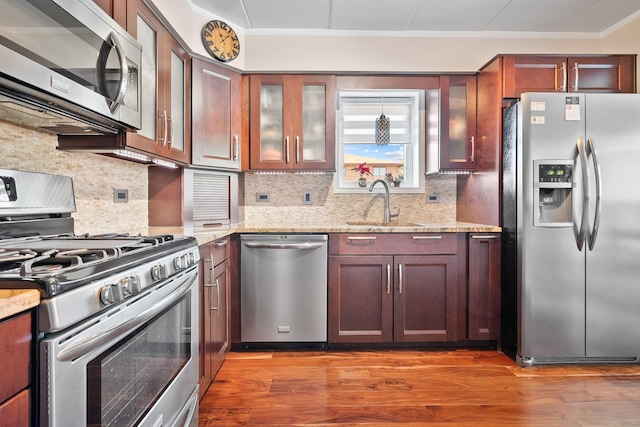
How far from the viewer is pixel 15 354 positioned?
0.69 m

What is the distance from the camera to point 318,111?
3.01 meters

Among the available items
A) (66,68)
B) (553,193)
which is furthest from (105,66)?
(553,193)

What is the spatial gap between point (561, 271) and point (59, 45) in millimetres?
2890

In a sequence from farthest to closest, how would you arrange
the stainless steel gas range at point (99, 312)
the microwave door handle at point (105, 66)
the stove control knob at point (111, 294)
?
the microwave door handle at point (105, 66), the stove control knob at point (111, 294), the stainless steel gas range at point (99, 312)

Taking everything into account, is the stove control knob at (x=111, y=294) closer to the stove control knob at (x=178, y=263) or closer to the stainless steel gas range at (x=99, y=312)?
the stainless steel gas range at (x=99, y=312)

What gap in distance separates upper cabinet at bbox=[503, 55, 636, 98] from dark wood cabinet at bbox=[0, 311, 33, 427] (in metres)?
2.96

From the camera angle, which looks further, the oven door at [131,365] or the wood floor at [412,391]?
the wood floor at [412,391]

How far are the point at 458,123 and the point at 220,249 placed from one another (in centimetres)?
211

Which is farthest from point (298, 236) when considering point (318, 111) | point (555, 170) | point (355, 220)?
point (555, 170)

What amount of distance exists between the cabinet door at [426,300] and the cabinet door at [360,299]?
3.2 inches

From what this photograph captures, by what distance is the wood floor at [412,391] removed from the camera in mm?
1887

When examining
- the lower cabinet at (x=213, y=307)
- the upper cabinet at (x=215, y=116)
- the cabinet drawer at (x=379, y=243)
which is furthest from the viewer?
the cabinet drawer at (x=379, y=243)

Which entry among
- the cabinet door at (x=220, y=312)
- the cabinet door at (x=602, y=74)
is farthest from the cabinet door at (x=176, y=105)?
the cabinet door at (x=602, y=74)

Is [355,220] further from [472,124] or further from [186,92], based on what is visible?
[186,92]
